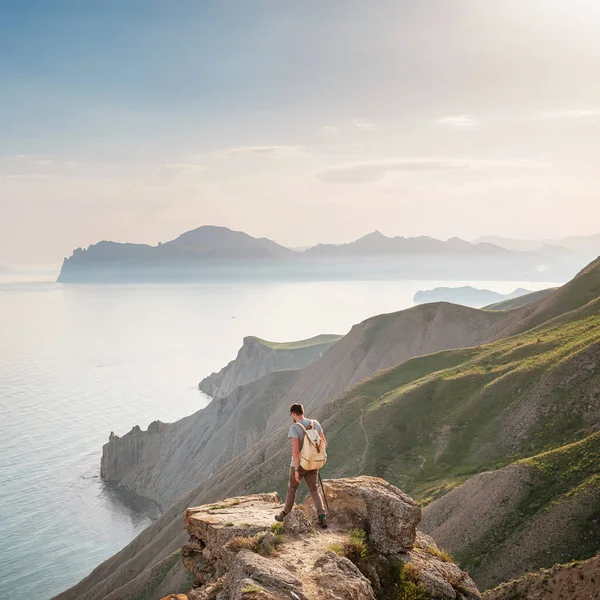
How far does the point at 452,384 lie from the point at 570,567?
2986cm

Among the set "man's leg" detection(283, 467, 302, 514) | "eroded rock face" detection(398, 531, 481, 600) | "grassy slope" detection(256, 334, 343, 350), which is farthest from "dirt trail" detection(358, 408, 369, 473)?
"grassy slope" detection(256, 334, 343, 350)

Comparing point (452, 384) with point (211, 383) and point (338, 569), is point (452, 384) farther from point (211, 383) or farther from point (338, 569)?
point (211, 383)

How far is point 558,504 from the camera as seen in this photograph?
1075 inches

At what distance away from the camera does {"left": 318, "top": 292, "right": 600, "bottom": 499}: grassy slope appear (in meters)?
38.8

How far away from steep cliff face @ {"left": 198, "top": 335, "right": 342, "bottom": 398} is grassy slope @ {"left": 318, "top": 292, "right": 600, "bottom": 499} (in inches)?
3353

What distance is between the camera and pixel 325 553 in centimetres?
1341

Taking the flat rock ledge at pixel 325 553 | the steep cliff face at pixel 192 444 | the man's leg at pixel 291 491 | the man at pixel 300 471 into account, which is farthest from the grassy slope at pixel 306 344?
the man at pixel 300 471

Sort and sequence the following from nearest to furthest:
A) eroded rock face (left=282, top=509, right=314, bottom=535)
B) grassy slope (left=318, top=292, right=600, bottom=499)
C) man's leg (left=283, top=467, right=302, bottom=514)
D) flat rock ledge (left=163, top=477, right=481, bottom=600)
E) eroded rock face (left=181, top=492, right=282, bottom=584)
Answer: flat rock ledge (left=163, top=477, right=481, bottom=600) → eroded rock face (left=282, top=509, right=314, bottom=535) → man's leg (left=283, top=467, right=302, bottom=514) → eroded rock face (left=181, top=492, right=282, bottom=584) → grassy slope (left=318, top=292, right=600, bottom=499)

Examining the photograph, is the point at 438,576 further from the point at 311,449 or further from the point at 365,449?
the point at 365,449

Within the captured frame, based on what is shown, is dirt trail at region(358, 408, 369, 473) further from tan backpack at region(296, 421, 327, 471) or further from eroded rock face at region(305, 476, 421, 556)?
tan backpack at region(296, 421, 327, 471)

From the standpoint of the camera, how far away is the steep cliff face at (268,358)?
145 metres

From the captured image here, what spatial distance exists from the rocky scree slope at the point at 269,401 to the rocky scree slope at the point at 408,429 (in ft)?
56.7

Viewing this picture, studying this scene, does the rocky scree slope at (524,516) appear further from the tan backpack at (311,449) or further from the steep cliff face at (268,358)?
the steep cliff face at (268,358)

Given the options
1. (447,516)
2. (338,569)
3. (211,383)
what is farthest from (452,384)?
(211,383)
